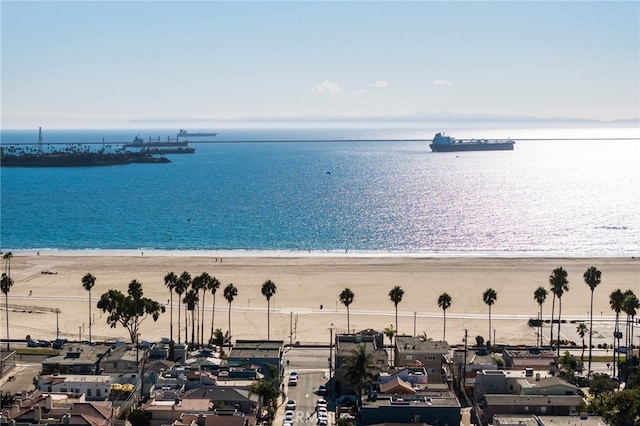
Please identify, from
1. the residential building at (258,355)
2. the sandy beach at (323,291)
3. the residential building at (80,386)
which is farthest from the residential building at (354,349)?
the residential building at (80,386)

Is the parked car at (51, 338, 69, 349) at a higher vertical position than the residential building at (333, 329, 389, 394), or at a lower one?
lower

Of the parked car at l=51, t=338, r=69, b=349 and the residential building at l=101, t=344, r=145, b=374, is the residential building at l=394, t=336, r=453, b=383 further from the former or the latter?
the parked car at l=51, t=338, r=69, b=349

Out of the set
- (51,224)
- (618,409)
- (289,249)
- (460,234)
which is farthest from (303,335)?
(51,224)

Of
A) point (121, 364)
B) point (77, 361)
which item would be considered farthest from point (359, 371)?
point (77, 361)

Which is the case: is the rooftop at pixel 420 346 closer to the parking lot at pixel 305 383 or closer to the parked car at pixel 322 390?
the parking lot at pixel 305 383

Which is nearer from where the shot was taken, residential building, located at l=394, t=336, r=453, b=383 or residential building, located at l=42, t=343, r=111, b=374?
residential building, located at l=42, t=343, r=111, b=374

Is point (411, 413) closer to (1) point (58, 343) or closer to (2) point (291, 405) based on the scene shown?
(2) point (291, 405)

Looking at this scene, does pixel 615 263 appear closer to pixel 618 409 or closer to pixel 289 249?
pixel 289 249

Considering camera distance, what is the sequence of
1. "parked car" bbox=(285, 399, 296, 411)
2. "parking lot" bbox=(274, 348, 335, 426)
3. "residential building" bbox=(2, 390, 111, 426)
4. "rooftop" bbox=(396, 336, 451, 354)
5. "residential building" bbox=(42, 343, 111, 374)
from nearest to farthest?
"residential building" bbox=(2, 390, 111, 426), "parking lot" bbox=(274, 348, 335, 426), "parked car" bbox=(285, 399, 296, 411), "residential building" bbox=(42, 343, 111, 374), "rooftop" bbox=(396, 336, 451, 354)

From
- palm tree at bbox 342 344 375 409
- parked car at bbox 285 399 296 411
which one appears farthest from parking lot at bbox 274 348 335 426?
palm tree at bbox 342 344 375 409

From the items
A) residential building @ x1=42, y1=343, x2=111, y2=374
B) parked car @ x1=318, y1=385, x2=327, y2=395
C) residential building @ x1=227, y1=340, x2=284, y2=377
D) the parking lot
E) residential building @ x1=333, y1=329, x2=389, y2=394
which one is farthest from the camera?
residential building @ x1=42, y1=343, x2=111, y2=374
